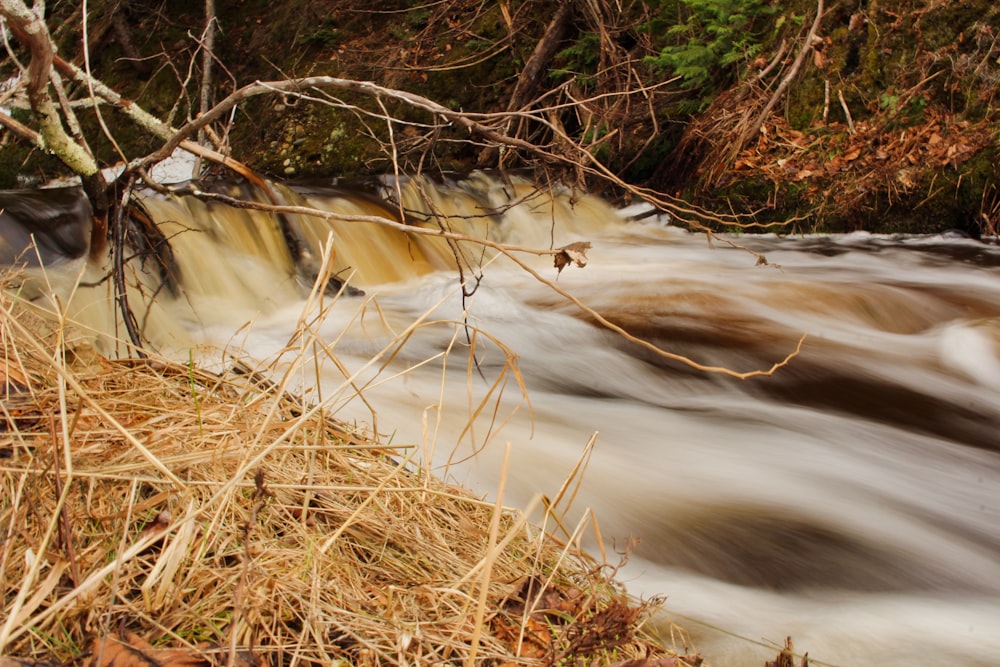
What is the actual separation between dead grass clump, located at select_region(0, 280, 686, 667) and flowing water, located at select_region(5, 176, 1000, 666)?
9.5 inches

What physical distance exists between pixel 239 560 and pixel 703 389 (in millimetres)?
3267

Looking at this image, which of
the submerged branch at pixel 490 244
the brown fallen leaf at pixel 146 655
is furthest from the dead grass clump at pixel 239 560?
the submerged branch at pixel 490 244

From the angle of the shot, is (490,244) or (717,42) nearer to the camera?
(490,244)

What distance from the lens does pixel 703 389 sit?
4492 mm

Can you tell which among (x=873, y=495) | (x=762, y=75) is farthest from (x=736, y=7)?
(x=873, y=495)

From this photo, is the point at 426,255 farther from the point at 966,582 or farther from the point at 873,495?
the point at 966,582

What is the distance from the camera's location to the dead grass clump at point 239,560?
1438 millimetres

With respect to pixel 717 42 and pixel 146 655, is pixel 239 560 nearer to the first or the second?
pixel 146 655

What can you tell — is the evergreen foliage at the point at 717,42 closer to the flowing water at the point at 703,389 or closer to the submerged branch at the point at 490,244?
the flowing water at the point at 703,389

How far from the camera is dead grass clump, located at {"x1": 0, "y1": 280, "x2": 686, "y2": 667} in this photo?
4.72ft

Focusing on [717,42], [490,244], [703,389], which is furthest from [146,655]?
[717,42]

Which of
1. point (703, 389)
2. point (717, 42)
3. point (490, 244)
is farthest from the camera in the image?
point (717, 42)

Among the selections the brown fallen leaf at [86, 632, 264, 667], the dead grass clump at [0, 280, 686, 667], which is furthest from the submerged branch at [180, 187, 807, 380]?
the brown fallen leaf at [86, 632, 264, 667]

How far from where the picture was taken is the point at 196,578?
62.5 inches
